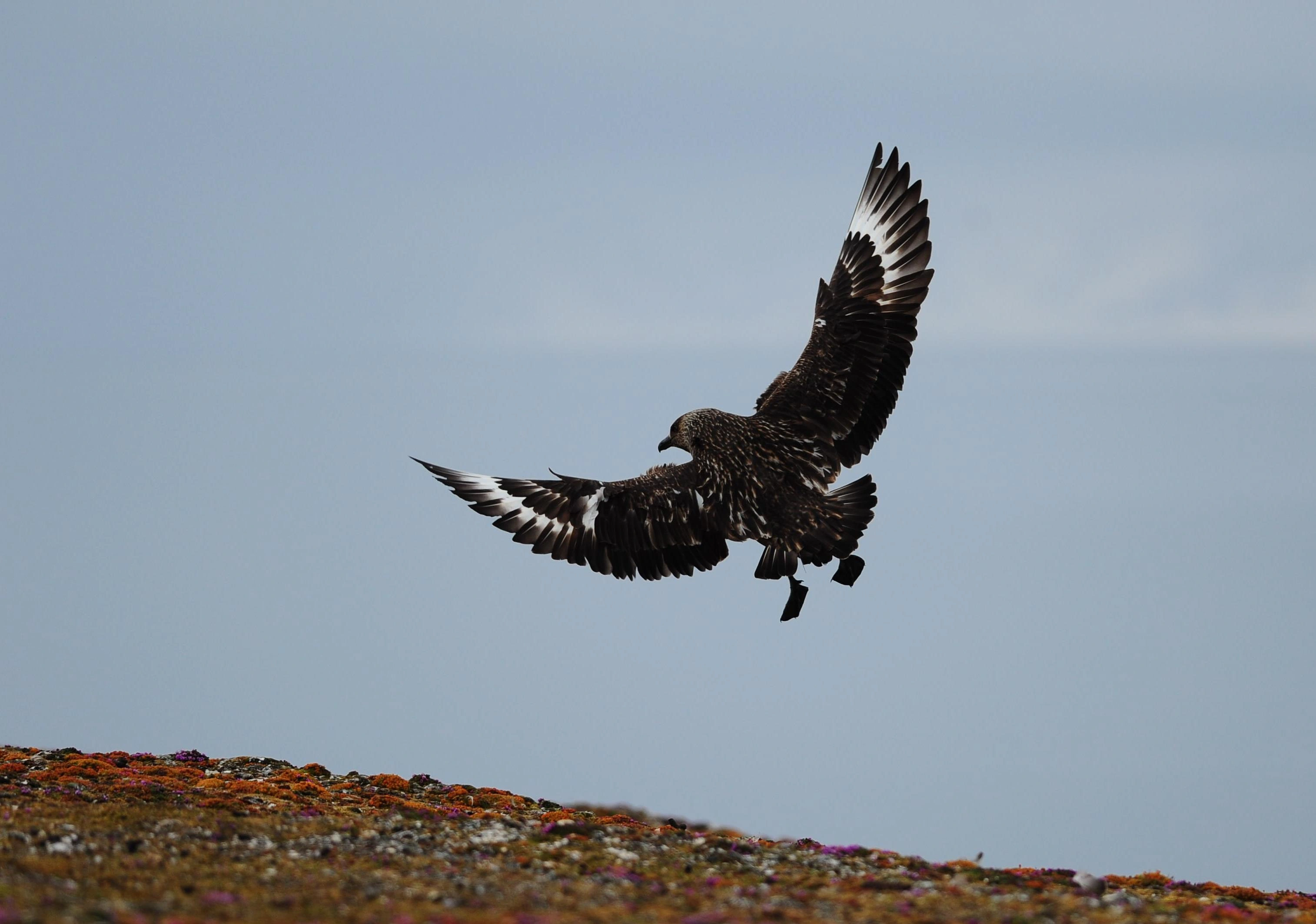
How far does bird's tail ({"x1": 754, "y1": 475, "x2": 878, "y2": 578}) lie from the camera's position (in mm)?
15094

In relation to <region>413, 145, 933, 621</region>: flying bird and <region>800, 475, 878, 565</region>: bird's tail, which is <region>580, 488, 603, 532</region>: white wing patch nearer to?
<region>413, 145, 933, 621</region>: flying bird

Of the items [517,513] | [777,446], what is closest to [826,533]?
[777,446]

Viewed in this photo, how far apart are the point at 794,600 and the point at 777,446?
2258 millimetres

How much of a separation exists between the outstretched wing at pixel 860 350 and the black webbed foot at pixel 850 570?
1992 mm

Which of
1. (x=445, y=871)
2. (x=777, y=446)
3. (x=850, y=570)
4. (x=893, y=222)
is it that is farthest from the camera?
(x=893, y=222)

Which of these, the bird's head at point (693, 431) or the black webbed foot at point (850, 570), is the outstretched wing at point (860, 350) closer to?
the bird's head at point (693, 431)

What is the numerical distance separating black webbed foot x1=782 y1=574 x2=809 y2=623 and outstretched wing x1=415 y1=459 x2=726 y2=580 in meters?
1.46

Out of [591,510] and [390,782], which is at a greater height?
[591,510]

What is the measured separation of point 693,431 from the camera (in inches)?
664

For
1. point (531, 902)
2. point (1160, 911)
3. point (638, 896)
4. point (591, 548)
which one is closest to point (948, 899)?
point (1160, 911)

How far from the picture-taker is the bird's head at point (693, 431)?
1666cm

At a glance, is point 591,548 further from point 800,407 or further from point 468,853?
point 468,853

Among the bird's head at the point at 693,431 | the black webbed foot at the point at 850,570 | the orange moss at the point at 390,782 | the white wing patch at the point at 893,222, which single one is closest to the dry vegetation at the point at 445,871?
the orange moss at the point at 390,782

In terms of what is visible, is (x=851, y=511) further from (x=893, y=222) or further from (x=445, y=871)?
(x=445, y=871)
